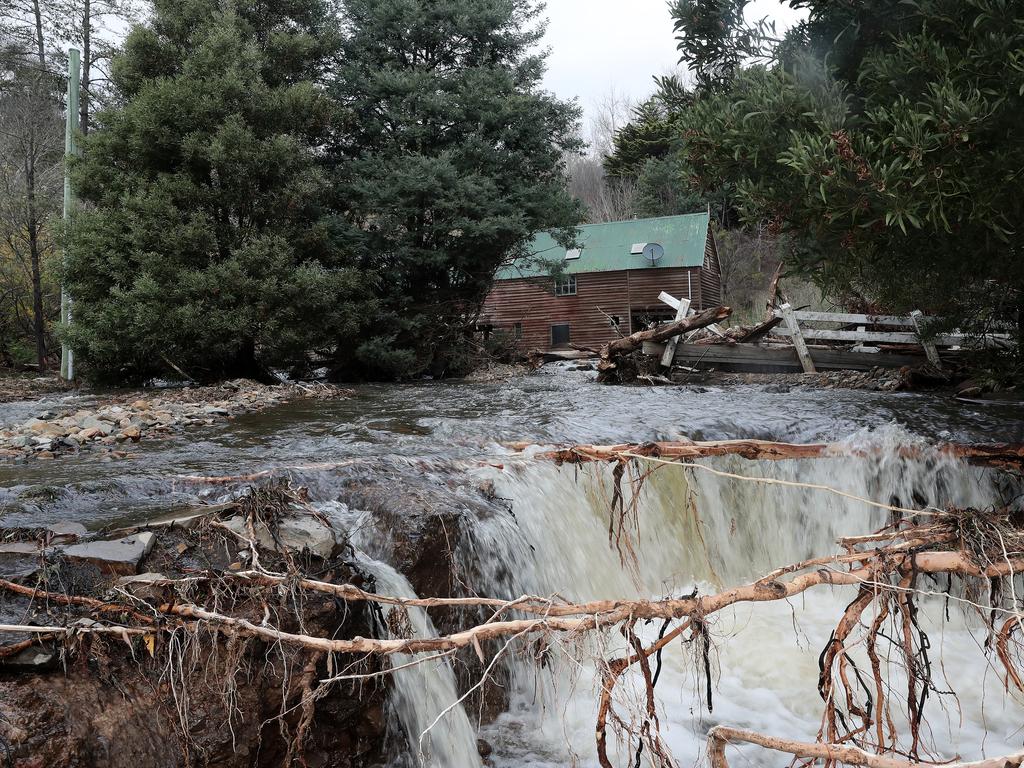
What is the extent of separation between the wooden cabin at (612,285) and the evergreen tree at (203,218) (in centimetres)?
1863

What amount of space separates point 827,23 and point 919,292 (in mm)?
4040

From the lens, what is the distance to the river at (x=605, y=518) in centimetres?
440

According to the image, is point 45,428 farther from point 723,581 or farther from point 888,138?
point 888,138

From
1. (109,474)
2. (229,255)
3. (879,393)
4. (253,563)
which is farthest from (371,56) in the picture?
(253,563)

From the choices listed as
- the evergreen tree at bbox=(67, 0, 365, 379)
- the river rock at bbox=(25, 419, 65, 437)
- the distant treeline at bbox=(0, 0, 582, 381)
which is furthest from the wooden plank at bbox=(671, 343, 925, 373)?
the river rock at bbox=(25, 419, 65, 437)

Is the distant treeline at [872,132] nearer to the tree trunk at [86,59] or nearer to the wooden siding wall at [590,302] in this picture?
the tree trunk at [86,59]

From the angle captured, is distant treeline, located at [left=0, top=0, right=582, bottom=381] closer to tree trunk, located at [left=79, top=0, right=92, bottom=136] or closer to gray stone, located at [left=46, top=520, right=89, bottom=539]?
tree trunk, located at [left=79, top=0, right=92, bottom=136]

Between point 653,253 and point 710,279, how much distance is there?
5365mm

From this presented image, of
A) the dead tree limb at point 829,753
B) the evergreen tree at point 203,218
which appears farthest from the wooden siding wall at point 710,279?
the dead tree limb at point 829,753

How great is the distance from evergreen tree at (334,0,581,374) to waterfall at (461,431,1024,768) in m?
12.3

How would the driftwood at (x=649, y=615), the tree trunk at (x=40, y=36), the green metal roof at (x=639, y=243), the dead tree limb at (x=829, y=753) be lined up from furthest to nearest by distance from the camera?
the green metal roof at (x=639, y=243) < the tree trunk at (x=40, y=36) < the driftwood at (x=649, y=615) < the dead tree limb at (x=829, y=753)

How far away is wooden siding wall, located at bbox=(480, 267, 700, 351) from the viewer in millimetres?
35625

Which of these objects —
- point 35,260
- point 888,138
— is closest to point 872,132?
point 888,138

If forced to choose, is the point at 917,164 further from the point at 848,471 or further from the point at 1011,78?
the point at 848,471
